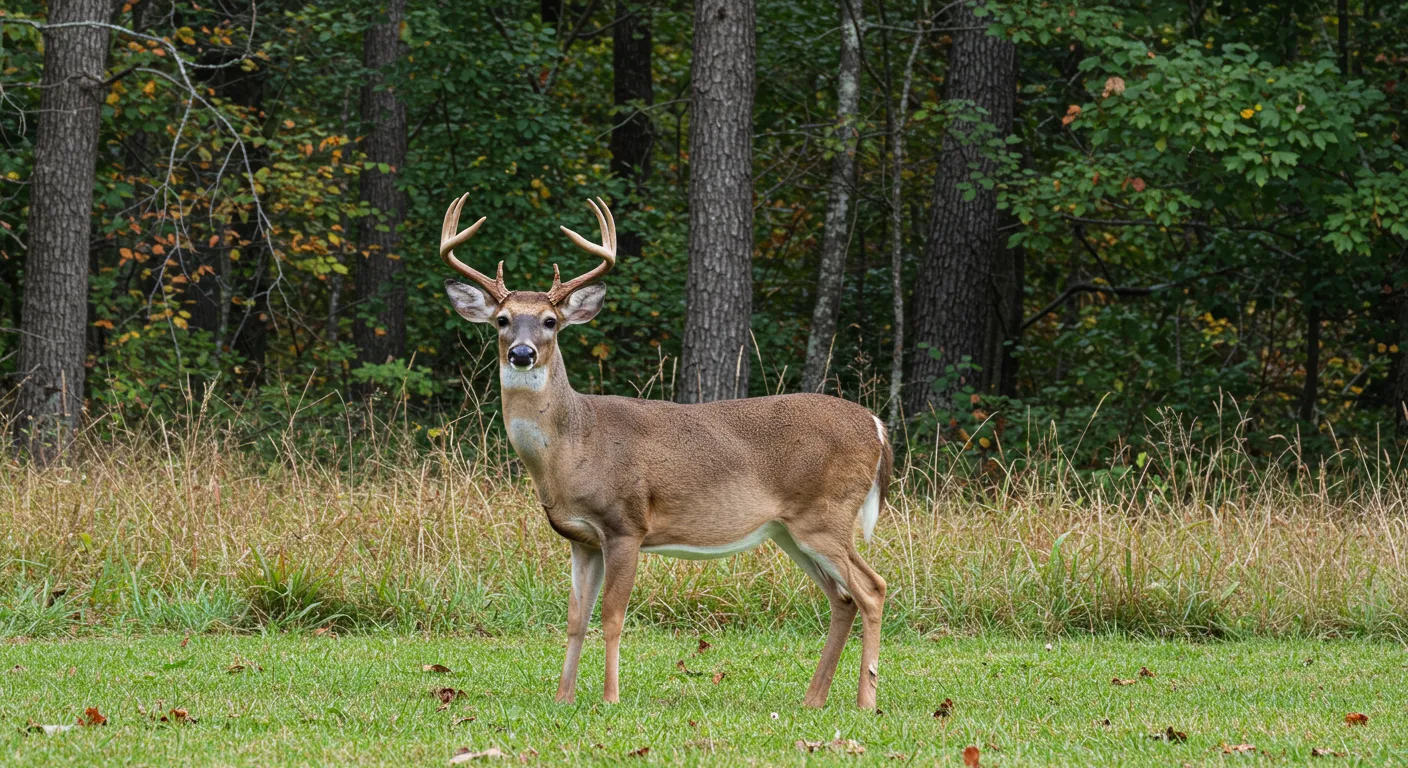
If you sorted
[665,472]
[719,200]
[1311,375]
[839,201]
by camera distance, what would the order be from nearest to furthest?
[665,472]
[719,200]
[839,201]
[1311,375]

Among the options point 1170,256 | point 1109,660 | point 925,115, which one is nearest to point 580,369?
point 925,115

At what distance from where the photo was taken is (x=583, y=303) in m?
5.93

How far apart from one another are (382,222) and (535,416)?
11495 millimetres

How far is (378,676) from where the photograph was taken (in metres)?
6.51

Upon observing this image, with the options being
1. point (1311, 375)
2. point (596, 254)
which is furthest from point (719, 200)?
point (1311, 375)

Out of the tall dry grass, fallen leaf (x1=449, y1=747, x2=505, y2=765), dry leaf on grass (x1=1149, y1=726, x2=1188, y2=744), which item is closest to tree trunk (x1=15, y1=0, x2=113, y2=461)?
the tall dry grass

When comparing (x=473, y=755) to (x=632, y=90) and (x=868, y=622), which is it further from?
(x=632, y=90)

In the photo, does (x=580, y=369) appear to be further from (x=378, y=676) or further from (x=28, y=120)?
(x=378, y=676)

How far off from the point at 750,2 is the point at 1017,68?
14.8 ft

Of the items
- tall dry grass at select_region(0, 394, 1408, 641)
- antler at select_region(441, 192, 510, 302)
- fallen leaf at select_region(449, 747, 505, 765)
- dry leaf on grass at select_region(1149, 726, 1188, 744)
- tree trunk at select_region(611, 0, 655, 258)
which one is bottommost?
tall dry grass at select_region(0, 394, 1408, 641)

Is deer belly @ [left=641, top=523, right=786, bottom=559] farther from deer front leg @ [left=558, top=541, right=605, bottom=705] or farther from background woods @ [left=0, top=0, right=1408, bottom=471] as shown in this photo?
background woods @ [left=0, top=0, right=1408, bottom=471]

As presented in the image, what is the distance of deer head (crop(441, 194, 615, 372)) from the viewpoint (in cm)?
558

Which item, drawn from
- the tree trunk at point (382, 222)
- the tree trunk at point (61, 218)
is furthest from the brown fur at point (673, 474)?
the tree trunk at point (382, 222)

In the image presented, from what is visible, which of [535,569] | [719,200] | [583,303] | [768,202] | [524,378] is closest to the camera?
[524,378]
